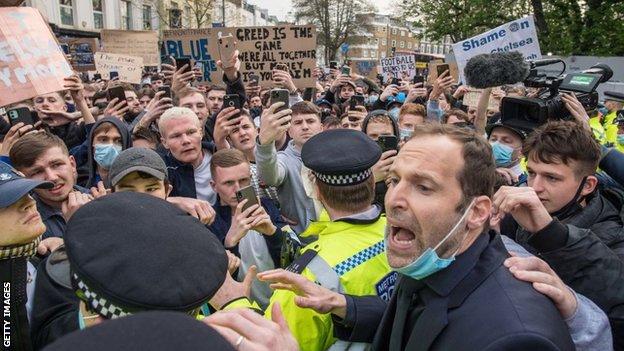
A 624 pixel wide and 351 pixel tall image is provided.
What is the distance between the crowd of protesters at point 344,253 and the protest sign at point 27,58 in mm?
793

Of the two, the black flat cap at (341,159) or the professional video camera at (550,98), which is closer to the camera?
the black flat cap at (341,159)

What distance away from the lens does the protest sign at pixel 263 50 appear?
7273mm

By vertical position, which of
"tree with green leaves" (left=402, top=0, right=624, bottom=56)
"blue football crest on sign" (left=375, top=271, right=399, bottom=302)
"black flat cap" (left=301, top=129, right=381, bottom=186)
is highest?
"tree with green leaves" (left=402, top=0, right=624, bottom=56)

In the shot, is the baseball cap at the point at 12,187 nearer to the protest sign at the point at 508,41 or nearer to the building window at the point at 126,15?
the protest sign at the point at 508,41

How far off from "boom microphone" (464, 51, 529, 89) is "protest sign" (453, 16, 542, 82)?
3692 mm

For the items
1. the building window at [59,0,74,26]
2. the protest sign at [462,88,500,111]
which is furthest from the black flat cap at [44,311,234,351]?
the building window at [59,0,74,26]

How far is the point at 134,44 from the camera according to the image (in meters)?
12.3

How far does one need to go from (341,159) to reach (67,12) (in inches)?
1155

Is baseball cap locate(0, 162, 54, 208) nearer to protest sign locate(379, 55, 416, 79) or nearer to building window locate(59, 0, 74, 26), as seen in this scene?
protest sign locate(379, 55, 416, 79)

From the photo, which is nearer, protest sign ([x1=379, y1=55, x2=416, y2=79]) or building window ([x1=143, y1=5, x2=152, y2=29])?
protest sign ([x1=379, y1=55, x2=416, y2=79])

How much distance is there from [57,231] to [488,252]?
8.98 ft

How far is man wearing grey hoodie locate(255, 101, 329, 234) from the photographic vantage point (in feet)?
11.6

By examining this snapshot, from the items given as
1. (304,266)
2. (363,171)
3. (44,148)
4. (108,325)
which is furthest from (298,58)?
(108,325)

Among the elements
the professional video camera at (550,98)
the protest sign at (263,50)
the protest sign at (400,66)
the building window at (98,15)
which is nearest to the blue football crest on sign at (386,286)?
the professional video camera at (550,98)
